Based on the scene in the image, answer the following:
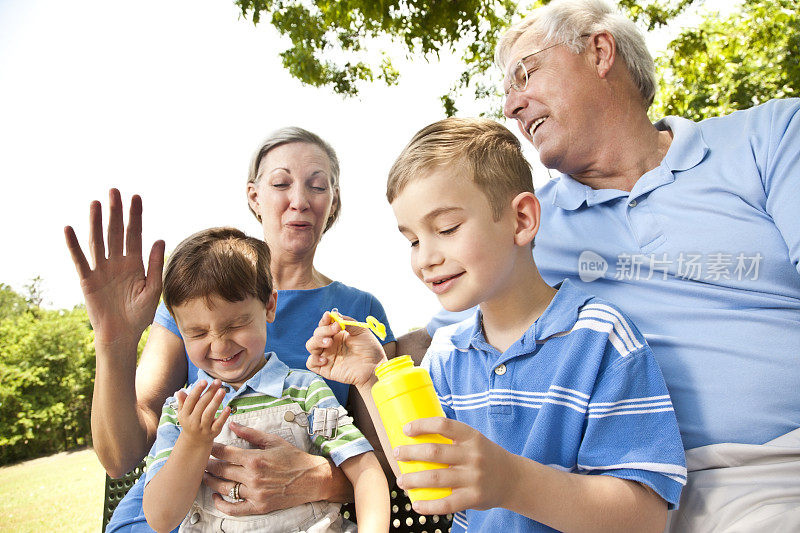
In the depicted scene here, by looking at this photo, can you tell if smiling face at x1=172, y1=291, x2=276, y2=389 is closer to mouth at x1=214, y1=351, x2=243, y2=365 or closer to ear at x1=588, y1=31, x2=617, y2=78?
mouth at x1=214, y1=351, x2=243, y2=365

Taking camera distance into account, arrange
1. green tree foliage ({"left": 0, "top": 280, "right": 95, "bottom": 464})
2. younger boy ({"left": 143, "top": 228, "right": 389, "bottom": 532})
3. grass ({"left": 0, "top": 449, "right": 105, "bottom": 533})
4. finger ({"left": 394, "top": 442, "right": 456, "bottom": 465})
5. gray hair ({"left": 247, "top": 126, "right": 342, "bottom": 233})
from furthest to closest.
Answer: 1. green tree foliage ({"left": 0, "top": 280, "right": 95, "bottom": 464})
2. grass ({"left": 0, "top": 449, "right": 105, "bottom": 533})
3. gray hair ({"left": 247, "top": 126, "right": 342, "bottom": 233})
4. younger boy ({"left": 143, "top": 228, "right": 389, "bottom": 532})
5. finger ({"left": 394, "top": 442, "right": 456, "bottom": 465})

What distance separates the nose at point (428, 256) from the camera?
1300 millimetres

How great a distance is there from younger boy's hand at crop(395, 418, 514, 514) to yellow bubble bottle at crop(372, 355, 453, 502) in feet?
0.06

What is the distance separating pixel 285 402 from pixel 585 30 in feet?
5.13

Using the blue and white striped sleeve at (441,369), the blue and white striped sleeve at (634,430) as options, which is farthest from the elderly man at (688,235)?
the blue and white striped sleeve at (441,369)

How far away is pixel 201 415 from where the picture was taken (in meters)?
1.38

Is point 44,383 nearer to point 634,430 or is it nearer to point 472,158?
point 472,158

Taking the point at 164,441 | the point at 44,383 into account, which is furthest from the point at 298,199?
the point at 44,383

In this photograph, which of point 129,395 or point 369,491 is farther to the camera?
point 129,395

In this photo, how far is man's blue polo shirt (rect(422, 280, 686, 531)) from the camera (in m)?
1.20

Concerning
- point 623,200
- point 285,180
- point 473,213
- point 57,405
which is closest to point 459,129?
point 473,213

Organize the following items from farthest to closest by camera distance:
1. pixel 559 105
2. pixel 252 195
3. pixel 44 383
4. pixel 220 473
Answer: pixel 44 383 < pixel 252 195 < pixel 559 105 < pixel 220 473

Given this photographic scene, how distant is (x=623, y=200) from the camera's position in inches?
75.3

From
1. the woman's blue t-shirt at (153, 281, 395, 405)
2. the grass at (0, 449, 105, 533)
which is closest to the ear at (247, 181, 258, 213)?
the woman's blue t-shirt at (153, 281, 395, 405)
